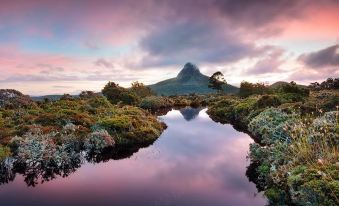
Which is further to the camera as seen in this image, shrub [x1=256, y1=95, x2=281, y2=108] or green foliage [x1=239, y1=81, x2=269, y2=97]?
green foliage [x1=239, y1=81, x2=269, y2=97]

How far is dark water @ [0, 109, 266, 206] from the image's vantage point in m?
16.2

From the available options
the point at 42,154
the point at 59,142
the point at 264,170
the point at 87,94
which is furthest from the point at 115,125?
the point at 87,94

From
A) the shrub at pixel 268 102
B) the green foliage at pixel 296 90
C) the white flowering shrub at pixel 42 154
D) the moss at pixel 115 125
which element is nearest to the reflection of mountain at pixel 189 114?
the shrub at pixel 268 102

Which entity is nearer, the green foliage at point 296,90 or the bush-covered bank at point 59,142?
the bush-covered bank at point 59,142

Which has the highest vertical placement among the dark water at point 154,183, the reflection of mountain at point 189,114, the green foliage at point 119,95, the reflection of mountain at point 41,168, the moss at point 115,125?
the green foliage at point 119,95

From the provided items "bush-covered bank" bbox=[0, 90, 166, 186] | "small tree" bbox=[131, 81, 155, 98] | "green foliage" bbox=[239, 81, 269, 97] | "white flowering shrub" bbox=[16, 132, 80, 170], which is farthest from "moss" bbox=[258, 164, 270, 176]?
"small tree" bbox=[131, 81, 155, 98]

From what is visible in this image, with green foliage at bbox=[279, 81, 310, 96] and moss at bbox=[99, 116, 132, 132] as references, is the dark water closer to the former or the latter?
moss at bbox=[99, 116, 132, 132]

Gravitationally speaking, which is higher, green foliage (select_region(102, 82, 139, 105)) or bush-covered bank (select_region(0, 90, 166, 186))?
green foliage (select_region(102, 82, 139, 105))

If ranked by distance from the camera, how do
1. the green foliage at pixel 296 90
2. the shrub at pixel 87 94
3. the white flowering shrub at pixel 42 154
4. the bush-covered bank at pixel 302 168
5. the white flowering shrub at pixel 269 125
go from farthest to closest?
the shrub at pixel 87 94, the green foliage at pixel 296 90, the white flowering shrub at pixel 269 125, the white flowering shrub at pixel 42 154, the bush-covered bank at pixel 302 168

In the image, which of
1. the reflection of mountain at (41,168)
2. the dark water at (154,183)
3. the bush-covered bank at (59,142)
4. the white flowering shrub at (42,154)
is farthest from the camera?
the white flowering shrub at (42,154)

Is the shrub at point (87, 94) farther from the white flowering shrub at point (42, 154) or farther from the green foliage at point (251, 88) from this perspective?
the white flowering shrub at point (42, 154)

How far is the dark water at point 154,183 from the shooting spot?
1617 cm

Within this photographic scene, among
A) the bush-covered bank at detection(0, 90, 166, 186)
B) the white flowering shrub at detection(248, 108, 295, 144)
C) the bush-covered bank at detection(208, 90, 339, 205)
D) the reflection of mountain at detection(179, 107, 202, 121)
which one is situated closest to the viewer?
the bush-covered bank at detection(208, 90, 339, 205)

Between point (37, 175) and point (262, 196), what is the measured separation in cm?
1214
